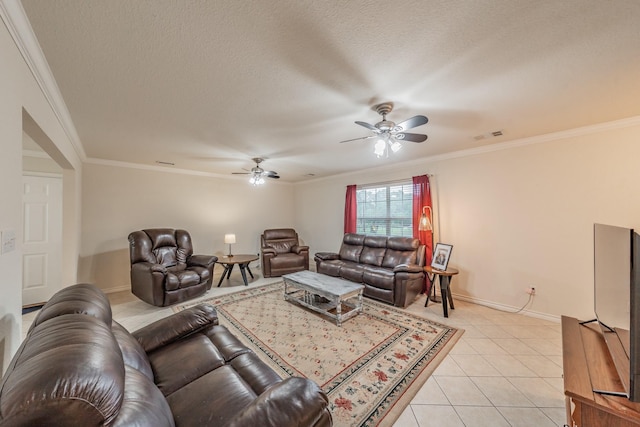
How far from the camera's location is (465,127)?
2.72 metres

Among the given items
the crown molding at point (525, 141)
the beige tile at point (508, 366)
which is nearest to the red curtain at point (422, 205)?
the crown molding at point (525, 141)

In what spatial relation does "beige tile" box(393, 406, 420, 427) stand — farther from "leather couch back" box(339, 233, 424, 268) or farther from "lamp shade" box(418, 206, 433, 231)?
"lamp shade" box(418, 206, 433, 231)

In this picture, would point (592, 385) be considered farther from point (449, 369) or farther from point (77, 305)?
point (77, 305)

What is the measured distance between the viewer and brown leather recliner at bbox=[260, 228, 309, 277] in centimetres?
488

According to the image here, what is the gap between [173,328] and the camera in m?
1.66

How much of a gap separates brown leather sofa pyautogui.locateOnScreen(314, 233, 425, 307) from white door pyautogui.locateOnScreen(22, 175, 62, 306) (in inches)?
163

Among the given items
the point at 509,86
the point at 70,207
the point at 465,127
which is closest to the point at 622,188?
the point at 465,127

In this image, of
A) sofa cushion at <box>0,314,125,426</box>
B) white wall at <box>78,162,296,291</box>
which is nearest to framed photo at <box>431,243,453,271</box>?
sofa cushion at <box>0,314,125,426</box>

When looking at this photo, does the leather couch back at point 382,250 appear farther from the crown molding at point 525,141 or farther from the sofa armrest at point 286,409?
the sofa armrest at point 286,409

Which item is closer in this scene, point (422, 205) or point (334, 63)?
point (334, 63)

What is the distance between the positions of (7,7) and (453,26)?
86.7 inches

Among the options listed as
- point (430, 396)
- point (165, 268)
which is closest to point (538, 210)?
point (430, 396)

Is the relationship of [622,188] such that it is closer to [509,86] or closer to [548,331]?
[548,331]

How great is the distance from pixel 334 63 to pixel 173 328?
2158 millimetres
